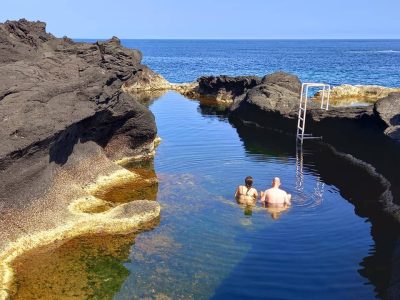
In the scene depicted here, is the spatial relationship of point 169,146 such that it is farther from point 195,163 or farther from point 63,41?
point 63,41

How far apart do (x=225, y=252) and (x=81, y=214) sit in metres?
6.13

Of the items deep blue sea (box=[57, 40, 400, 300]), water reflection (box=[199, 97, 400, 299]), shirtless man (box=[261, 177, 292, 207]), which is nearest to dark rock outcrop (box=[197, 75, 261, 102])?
water reflection (box=[199, 97, 400, 299])

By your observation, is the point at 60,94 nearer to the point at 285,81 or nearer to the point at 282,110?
the point at 282,110

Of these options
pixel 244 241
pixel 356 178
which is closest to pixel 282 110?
pixel 356 178

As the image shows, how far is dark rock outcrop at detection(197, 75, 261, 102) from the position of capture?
179ft

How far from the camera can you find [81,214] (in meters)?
17.9

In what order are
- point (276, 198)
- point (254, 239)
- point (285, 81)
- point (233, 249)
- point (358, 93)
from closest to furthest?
point (233, 249), point (254, 239), point (276, 198), point (285, 81), point (358, 93)

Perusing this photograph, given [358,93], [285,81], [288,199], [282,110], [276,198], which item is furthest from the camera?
[358,93]

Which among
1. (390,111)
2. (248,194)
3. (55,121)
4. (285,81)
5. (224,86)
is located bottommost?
(248,194)

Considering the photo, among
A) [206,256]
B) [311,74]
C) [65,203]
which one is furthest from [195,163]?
[311,74]

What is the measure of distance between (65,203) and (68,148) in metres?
3.61

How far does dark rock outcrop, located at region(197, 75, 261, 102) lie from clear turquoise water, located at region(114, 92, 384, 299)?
28.7 metres

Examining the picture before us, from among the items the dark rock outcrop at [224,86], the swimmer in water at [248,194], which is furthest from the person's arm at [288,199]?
the dark rock outcrop at [224,86]

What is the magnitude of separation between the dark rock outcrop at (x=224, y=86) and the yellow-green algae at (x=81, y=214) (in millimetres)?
33410
